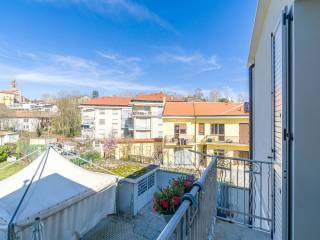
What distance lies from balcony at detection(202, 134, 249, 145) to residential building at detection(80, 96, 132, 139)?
421 inches

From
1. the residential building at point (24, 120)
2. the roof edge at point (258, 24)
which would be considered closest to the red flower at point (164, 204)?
the roof edge at point (258, 24)

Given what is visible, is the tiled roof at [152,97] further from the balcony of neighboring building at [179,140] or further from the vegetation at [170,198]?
the vegetation at [170,198]

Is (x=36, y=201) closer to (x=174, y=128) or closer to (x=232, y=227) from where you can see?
(x=232, y=227)

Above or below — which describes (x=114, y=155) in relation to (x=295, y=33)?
below

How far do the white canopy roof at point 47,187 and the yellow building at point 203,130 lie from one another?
34.6 feet

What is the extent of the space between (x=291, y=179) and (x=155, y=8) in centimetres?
1338

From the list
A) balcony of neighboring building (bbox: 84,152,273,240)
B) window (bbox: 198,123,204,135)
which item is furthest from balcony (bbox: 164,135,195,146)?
balcony of neighboring building (bbox: 84,152,273,240)

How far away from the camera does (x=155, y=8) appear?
12.7m

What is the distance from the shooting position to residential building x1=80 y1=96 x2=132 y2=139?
992 inches

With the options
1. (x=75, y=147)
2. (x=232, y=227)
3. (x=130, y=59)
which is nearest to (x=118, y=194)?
(x=232, y=227)

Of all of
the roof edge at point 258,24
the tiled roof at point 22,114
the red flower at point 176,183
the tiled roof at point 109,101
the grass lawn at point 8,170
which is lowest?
the grass lawn at point 8,170

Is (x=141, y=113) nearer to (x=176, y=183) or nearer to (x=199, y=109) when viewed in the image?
(x=199, y=109)

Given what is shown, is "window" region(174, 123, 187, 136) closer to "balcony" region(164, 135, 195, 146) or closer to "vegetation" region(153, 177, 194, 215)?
"balcony" region(164, 135, 195, 146)

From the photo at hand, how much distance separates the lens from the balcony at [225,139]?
54.1 ft
